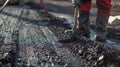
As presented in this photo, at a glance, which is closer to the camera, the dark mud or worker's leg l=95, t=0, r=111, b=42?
the dark mud

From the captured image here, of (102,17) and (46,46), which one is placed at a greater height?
(102,17)

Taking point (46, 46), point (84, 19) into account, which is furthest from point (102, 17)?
point (46, 46)

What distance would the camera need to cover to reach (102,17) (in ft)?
19.6

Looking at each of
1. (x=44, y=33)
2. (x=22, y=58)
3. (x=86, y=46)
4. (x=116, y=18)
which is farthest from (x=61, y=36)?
(x=116, y=18)

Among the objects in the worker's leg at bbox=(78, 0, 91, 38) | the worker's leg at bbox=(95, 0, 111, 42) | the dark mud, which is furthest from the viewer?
the worker's leg at bbox=(78, 0, 91, 38)

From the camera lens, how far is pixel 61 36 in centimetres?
616

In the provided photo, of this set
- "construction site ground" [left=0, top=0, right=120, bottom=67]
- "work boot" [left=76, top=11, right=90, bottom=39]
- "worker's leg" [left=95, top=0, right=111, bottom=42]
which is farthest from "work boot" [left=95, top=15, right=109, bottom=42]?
"work boot" [left=76, top=11, right=90, bottom=39]

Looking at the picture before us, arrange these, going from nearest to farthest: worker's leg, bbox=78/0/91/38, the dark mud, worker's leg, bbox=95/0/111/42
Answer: the dark mud
worker's leg, bbox=95/0/111/42
worker's leg, bbox=78/0/91/38

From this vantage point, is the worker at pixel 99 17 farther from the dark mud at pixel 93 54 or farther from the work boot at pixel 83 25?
the dark mud at pixel 93 54

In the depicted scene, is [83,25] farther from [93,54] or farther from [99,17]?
[93,54]

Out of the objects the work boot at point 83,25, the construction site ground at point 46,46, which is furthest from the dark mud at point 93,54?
the work boot at point 83,25

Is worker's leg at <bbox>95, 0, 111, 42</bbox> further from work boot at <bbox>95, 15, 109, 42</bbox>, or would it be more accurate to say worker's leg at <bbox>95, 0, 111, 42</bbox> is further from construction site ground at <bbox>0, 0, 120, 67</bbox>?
construction site ground at <bbox>0, 0, 120, 67</bbox>

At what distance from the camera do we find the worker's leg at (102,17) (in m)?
5.88

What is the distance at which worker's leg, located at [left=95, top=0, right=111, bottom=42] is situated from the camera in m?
5.88
